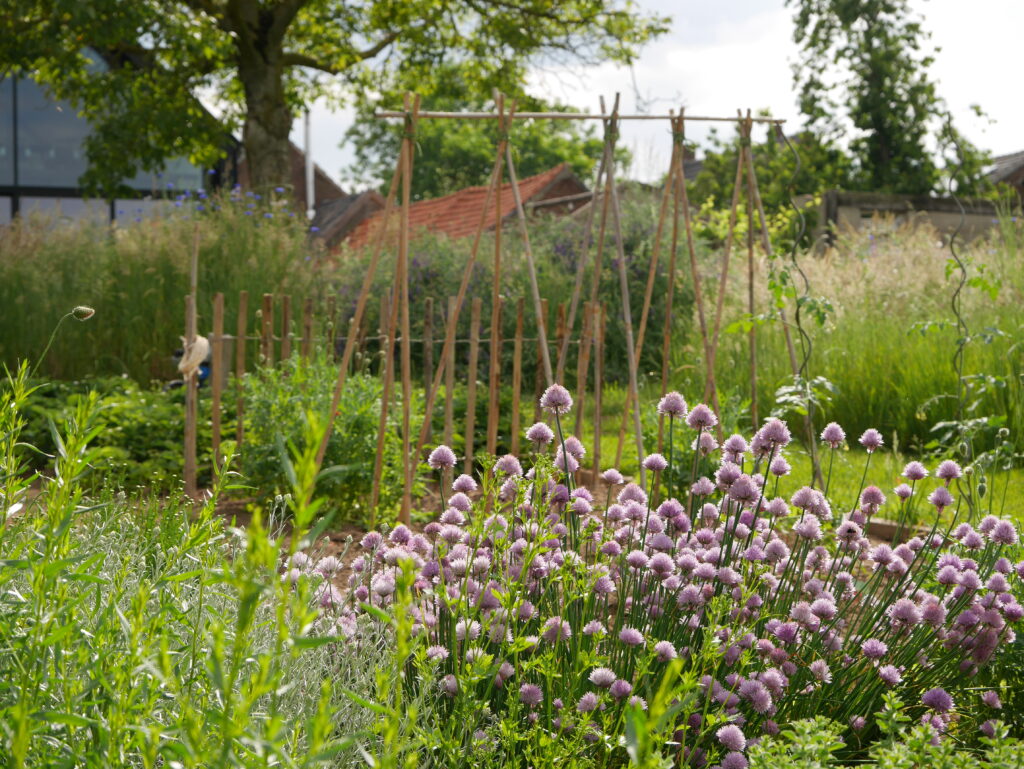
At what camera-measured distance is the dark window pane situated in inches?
701

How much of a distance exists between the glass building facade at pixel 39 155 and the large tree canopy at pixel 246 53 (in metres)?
2.65

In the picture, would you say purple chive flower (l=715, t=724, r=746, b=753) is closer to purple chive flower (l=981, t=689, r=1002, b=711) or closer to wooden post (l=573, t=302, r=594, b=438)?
purple chive flower (l=981, t=689, r=1002, b=711)

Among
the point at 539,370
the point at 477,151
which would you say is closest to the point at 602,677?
the point at 539,370

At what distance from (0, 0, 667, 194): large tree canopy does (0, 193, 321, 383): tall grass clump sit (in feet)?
12.8

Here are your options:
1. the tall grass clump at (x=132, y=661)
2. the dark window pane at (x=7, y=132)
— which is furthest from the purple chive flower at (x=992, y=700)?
the dark window pane at (x=7, y=132)

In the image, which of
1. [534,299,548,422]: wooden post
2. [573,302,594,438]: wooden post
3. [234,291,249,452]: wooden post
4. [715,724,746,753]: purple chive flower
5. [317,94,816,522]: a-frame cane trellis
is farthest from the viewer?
[234,291,249,452]: wooden post

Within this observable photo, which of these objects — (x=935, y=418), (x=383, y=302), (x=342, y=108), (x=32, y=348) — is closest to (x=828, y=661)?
(x=935, y=418)

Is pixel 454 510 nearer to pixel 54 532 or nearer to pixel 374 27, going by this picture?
pixel 54 532

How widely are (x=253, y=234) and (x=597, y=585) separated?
7.92 metres

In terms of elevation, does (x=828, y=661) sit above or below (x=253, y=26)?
below

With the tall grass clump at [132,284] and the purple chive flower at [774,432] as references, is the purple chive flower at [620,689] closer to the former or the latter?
the purple chive flower at [774,432]

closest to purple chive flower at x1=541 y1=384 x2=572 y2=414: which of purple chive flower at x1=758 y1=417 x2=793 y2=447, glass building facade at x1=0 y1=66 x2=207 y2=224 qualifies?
purple chive flower at x1=758 y1=417 x2=793 y2=447

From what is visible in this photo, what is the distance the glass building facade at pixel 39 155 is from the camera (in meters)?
17.8

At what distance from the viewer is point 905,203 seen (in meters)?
17.5
